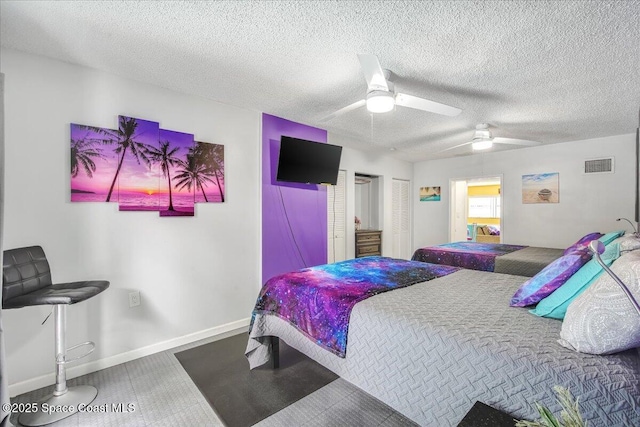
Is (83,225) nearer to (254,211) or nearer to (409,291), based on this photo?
(254,211)

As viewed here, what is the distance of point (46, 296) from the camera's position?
1682mm

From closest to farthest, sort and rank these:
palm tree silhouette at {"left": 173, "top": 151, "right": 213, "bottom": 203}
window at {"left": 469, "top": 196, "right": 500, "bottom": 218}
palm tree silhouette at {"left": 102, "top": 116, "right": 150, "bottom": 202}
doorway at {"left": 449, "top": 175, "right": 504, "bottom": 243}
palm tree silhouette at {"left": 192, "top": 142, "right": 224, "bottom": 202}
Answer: palm tree silhouette at {"left": 102, "top": 116, "right": 150, "bottom": 202} → palm tree silhouette at {"left": 173, "top": 151, "right": 213, "bottom": 203} → palm tree silhouette at {"left": 192, "top": 142, "right": 224, "bottom": 202} → doorway at {"left": 449, "top": 175, "right": 504, "bottom": 243} → window at {"left": 469, "top": 196, "right": 500, "bottom": 218}

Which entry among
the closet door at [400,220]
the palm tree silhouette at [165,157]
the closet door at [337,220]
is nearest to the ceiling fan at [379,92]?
the palm tree silhouette at [165,157]

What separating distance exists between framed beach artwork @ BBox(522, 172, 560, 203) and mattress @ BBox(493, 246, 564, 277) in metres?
1.36

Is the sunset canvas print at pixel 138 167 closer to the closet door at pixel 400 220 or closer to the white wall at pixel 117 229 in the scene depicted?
the white wall at pixel 117 229

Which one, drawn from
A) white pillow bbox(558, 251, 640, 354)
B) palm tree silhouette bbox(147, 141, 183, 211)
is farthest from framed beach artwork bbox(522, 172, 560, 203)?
palm tree silhouette bbox(147, 141, 183, 211)

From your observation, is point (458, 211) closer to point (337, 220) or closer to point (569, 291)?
point (337, 220)

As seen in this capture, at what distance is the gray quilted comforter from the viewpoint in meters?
Answer: 0.99

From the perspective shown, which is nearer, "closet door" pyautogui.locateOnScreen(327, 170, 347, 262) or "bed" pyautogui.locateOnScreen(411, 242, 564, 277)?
"bed" pyautogui.locateOnScreen(411, 242, 564, 277)

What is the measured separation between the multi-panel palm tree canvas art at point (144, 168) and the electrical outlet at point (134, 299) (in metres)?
0.73

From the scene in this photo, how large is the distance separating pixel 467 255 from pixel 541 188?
225 centimetres

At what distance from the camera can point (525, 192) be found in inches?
192

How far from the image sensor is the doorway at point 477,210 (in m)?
5.77

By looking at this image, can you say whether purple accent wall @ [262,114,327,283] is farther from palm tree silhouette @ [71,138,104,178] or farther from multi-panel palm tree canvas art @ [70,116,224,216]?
palm tree silhouette @ [71,138,104,178]
